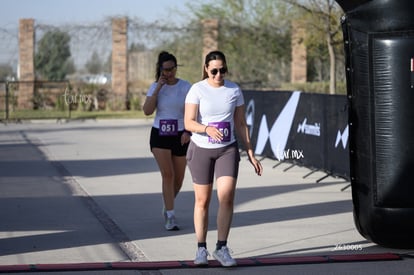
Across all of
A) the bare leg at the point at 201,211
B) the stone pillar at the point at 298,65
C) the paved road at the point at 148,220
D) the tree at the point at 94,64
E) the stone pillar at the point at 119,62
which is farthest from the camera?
the tree at the point at 94,64

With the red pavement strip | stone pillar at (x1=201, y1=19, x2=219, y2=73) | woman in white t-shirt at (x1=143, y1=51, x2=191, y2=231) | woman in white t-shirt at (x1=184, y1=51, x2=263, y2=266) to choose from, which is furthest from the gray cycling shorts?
stone pillar at (x1=201, y1=19, x2=219, y2=73)

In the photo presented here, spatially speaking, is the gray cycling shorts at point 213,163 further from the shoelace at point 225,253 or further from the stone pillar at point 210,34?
the stone pillar at point 210,34

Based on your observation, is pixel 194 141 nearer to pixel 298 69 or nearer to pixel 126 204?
pixel 126 204

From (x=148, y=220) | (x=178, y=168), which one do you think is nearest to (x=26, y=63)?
(x=148, y=220)

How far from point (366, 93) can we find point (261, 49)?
26169 millimetres

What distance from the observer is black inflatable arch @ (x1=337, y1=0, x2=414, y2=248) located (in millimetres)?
8078

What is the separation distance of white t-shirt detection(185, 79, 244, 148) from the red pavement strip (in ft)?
3.47

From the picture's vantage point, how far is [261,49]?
34.3m

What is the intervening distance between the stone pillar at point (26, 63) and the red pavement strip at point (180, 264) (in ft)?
84.3

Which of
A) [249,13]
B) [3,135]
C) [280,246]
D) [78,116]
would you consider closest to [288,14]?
[249,13]

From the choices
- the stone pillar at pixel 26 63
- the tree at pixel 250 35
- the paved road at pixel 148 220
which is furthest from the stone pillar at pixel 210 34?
the paved road at pixel 148 220

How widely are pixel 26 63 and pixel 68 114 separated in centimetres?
375

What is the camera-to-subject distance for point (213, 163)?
308 inches

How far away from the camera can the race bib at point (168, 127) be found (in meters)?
9.47
